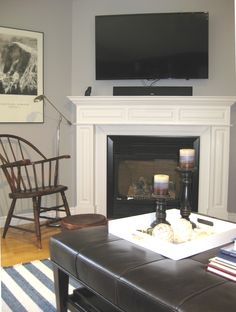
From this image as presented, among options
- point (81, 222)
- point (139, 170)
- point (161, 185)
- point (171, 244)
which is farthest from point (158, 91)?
point (171, 244)

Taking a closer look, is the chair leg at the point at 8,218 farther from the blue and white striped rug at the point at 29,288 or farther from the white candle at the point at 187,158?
the white candle at the point at 187,158

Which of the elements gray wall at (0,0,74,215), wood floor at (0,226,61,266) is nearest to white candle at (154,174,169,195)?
wood floor at (0,226,61,266)

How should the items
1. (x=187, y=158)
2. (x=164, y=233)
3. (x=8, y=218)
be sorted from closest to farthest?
1. (x=164, y=233)
2. (x=187, y=158)
3. (x=8, y=218)

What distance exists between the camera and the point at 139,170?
405 centimetres

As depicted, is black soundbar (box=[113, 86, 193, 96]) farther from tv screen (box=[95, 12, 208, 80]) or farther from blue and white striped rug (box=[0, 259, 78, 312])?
blue and white striped rug (box=[0, 259, 78, 312])

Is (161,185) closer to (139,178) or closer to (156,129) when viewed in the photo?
(156,129)

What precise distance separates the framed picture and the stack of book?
108 inches

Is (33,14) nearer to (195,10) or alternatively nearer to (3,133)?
(3,133)

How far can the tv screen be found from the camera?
372cm

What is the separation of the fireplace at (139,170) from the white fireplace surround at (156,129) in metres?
0.07

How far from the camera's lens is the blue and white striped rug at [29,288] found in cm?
208

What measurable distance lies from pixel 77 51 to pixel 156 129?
1.18 meters

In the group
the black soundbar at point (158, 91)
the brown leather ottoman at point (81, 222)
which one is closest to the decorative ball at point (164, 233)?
the brown leather ottoman at point (81, 222)

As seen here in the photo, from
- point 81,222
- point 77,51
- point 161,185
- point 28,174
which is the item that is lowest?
point 81,222
